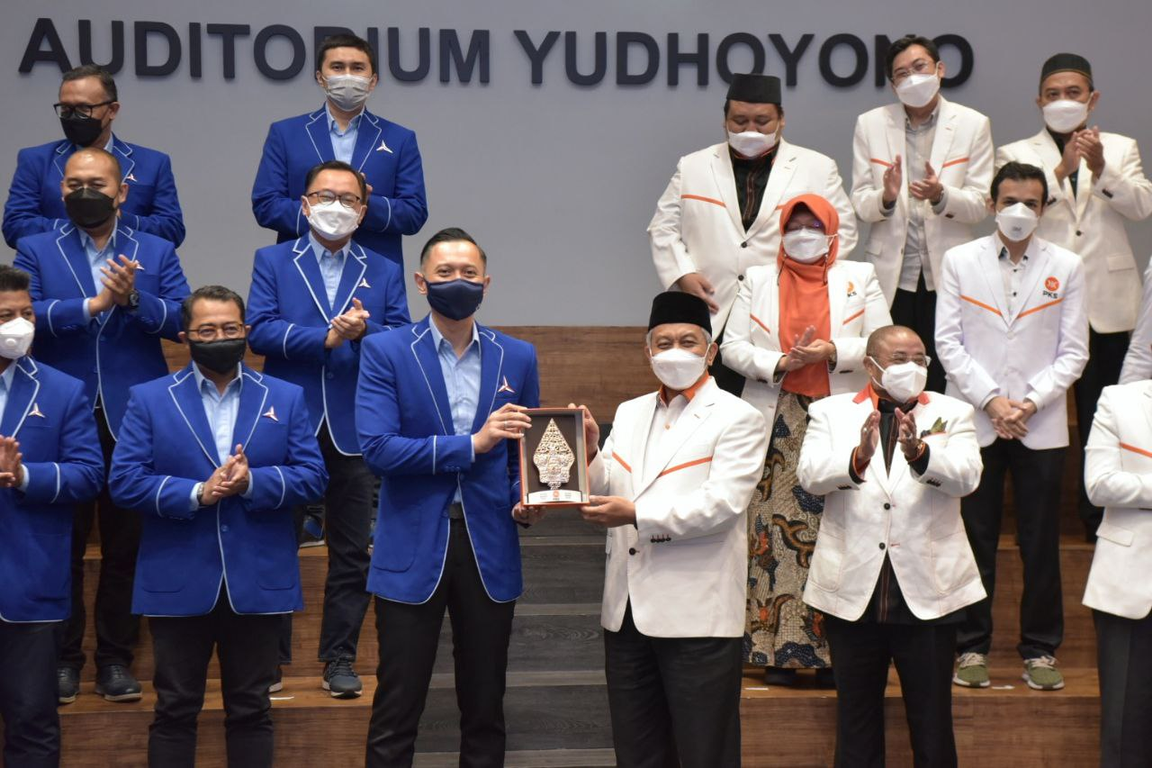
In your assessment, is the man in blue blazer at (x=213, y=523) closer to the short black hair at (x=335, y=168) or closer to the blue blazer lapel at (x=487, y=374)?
the blue blazer lapel at (x=487, y=374)

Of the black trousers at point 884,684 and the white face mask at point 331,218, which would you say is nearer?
the black trousers at point 884,684

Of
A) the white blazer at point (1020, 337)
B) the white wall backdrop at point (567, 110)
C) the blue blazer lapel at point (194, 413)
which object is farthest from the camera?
the white wall backdrop at point (567, 110)

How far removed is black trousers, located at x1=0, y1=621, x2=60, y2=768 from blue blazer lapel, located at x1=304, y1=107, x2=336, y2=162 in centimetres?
190

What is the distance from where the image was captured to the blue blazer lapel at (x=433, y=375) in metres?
4.03

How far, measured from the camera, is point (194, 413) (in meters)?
4.15

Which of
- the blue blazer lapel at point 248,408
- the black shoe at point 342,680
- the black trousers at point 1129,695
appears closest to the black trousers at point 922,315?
the black trousers at point 1129,695

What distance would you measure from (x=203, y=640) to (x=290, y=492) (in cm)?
51

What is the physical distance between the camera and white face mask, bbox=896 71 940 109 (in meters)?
5.46

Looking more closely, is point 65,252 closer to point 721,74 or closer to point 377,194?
point 377,194

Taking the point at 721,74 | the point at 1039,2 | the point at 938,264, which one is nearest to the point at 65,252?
the point at 938,264

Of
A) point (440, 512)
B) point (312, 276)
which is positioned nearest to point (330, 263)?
point (312, 276)

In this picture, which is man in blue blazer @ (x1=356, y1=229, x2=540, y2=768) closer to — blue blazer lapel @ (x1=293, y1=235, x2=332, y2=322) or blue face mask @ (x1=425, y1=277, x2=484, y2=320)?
blue face mask @ (x1=425, y1=277, x2=484, y2=320)

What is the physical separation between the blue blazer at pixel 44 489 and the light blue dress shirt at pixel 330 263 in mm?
875

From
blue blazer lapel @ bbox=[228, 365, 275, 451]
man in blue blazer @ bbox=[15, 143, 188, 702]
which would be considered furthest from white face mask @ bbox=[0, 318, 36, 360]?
blue blazer lapel @ bbox=[228, 365, 275, 451]
